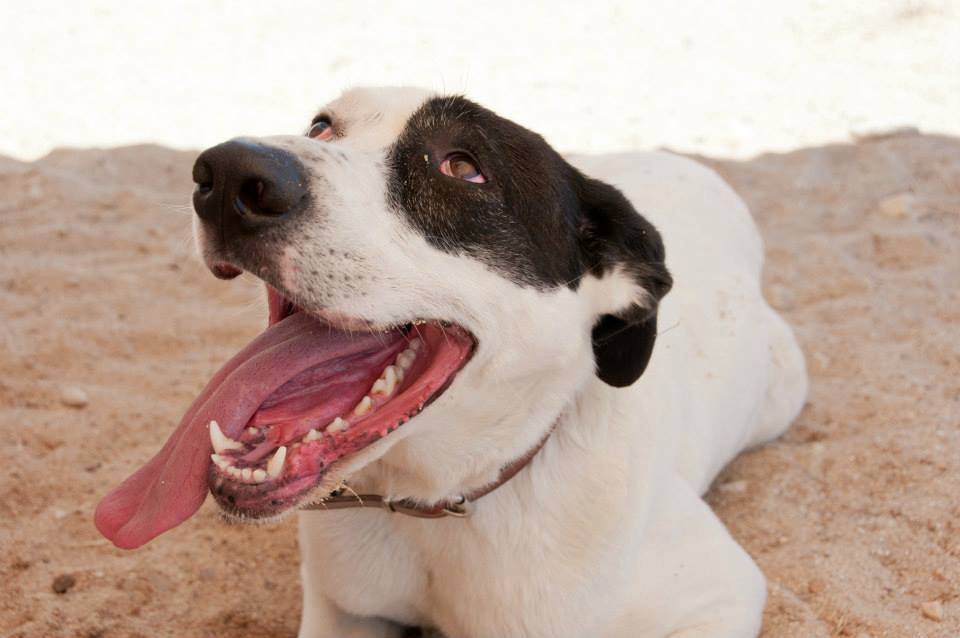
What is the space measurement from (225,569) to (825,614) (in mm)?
1675

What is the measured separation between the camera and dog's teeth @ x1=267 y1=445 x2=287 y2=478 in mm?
2049

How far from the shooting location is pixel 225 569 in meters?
3.13

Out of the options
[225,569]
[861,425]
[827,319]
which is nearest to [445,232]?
[225,569]

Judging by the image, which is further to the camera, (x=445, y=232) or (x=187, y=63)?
(x=187, y=63)

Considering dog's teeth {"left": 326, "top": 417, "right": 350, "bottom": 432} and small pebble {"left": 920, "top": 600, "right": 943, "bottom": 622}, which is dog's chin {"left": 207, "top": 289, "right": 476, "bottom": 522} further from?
small pebble {"left": 920, "top": 600, "right": 943, "bottom": 622}

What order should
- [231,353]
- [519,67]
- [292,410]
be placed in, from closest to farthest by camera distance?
[292,410] → [231,353] → [519,67]

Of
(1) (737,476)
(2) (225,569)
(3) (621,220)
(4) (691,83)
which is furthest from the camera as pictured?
(4) (691,83)

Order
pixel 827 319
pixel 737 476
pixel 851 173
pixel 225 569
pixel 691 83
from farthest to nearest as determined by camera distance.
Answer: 1. pixel 691 83
2. pixel 851 173
3. pixel 827 319
4. pixel 737 476
5. pixel 225 569

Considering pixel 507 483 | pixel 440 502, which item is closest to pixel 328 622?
pixel 440 502

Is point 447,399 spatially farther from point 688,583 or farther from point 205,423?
point 688,583

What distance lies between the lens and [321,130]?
9.05 ft

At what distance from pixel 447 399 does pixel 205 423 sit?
50cm

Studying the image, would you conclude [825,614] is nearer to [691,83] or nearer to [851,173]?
[851,173]

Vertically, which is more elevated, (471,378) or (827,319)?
(471,378)
